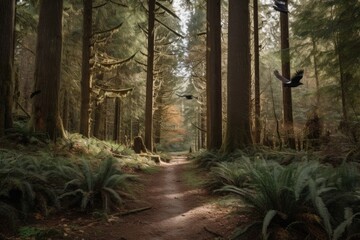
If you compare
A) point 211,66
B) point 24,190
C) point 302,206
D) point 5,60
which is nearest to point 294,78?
point 302,206

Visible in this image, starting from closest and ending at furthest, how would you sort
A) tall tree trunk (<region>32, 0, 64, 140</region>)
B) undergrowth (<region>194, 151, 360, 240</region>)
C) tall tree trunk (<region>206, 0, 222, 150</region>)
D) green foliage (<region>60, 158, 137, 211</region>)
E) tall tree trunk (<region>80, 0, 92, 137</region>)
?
undergrowth (<region>194, 151, 360, 240</region>) → green foliage (<region>60, 158, 137, 211</region>) → tall tree trunk (<region>32, 0, 64, 140</region>) → tall tree trunk (<region>206, 0, 222, 150</region>) → tall tree trunk (<region>80, 0, 92, 137</region>)

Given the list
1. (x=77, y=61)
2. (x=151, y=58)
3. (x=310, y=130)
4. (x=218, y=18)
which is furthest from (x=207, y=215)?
(x=77, y=61)

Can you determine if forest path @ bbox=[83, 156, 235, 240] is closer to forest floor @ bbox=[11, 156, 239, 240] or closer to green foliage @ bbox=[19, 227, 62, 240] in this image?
forest floor @ bbox=[11, 156, 239, 240]

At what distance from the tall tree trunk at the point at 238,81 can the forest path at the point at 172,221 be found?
3868 mm

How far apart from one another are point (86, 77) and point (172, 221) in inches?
442

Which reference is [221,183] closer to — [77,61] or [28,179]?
[28,179]

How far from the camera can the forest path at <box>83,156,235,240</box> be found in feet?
14.7

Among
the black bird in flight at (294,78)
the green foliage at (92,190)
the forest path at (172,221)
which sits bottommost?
the forest path at (172,221)

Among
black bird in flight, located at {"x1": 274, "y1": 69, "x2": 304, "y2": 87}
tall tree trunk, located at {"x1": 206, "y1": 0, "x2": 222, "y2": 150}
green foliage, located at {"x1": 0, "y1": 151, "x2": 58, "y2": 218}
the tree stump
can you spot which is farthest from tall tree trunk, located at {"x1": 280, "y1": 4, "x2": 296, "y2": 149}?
green foliage, located at {"x1": 0, "y1": 151, "x2": 58, "y2": 218}

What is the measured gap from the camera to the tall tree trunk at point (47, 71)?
948 centimetres

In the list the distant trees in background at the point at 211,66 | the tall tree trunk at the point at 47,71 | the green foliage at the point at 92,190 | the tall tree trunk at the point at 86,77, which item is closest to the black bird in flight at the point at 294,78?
the distant trees in background at the point at 211,66

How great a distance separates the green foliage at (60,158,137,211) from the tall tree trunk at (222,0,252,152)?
5476 mm

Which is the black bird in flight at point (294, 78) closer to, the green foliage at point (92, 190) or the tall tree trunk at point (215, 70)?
the green foliage at point (92, 190)

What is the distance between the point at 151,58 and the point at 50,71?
27.1 ft
